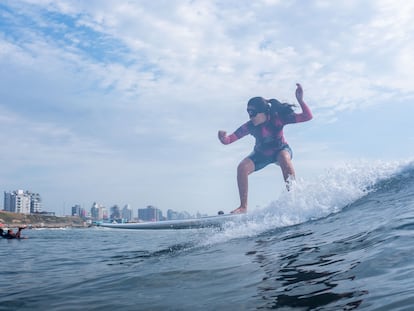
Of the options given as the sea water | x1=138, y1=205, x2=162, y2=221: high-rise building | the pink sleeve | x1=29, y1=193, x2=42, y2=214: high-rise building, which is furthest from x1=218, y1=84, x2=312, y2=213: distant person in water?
x1=29, y1=193, x2=42, y2=214: high-rise building

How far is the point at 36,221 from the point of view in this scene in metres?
110

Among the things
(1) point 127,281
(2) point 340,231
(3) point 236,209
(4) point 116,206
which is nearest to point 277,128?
(3) point 236,209

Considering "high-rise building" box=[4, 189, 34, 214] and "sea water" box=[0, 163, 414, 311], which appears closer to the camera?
"sea water" box=[0, 163, 414, 311]

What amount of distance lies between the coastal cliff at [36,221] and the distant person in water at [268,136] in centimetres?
9652

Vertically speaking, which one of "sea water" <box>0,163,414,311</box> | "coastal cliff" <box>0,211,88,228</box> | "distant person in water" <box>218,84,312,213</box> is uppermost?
"distant person in water" <box>218,84,312,213</box>

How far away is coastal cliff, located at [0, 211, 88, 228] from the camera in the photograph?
98.9 m

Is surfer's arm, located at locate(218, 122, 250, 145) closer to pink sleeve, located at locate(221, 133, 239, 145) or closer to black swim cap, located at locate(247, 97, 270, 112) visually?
pink sleeve, located at locate(221, 133, 239, 145)

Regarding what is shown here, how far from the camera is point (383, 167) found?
992cm

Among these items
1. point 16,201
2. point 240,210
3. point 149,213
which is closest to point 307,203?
point 240,210

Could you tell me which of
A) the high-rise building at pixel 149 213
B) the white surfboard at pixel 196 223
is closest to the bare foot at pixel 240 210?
the white surfboard at pixel 196 223

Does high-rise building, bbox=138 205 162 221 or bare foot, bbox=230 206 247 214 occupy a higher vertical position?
bare foot, bbox=230 206 247 214

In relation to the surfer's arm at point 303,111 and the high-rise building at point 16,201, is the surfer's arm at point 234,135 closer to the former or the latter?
the surfer's arm at point 303,111

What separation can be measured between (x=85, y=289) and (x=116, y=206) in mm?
150976

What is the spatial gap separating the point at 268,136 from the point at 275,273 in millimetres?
6853
